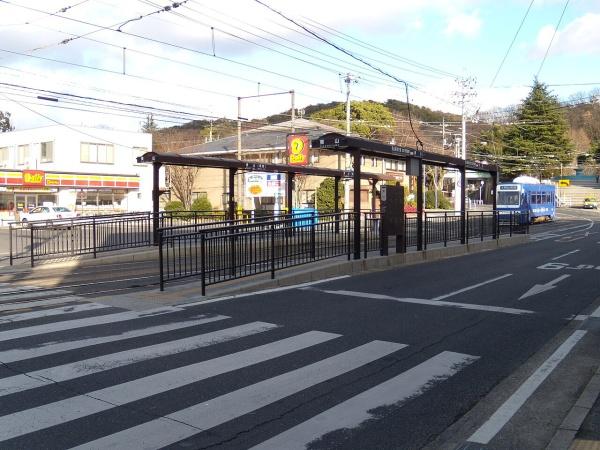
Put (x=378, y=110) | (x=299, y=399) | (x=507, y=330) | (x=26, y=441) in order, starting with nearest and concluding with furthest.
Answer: (x=26, y=441) → (x=299, y=399) → (x=507, y=330) → (x=378, y=110)

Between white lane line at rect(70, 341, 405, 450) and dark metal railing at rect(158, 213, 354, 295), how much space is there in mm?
4528

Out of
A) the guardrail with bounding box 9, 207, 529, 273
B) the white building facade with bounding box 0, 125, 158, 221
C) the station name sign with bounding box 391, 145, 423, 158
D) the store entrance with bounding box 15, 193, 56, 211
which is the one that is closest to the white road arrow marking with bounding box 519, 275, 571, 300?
the guardrail with bounding box 9, 207, 529, 273

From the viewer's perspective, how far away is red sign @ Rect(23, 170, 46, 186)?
156 ft

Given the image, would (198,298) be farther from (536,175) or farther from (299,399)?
(536,175)

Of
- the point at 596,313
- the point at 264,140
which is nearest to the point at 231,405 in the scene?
the point at 596,313

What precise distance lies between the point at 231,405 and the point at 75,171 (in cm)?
5359

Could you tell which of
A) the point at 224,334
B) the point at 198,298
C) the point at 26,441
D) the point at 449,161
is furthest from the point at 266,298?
the point at 449,161

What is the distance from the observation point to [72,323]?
27.1ft

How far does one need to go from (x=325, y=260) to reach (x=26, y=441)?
10.2 m

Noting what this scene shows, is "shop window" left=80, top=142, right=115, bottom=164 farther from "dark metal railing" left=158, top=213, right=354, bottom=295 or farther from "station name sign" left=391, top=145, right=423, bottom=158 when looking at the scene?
"dark metal railing" left=158, top=213, right=354, bottom=295

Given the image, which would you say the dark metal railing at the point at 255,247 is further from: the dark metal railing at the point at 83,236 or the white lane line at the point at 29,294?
the dark metal railing at the point at 83,236

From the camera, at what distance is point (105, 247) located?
1839 cm

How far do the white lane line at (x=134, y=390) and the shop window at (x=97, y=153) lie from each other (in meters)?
53.2

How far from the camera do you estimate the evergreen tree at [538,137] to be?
287ft
